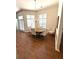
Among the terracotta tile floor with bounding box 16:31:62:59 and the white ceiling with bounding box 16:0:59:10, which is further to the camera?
the terracotta tile floor with bounding box 16:31:62:59

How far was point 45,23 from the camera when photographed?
72.1 inches

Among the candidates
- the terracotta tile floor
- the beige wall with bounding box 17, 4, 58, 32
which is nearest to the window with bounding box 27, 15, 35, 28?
the beige wall with bounding box 17, 4, 58, 32

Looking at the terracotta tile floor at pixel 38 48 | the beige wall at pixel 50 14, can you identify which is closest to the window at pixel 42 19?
the beige wall at pixel 50 14

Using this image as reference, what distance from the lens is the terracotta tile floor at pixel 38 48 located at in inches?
73.8

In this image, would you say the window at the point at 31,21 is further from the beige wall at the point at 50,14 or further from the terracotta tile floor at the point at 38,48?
the terracotta tile floor at the point at 38,48

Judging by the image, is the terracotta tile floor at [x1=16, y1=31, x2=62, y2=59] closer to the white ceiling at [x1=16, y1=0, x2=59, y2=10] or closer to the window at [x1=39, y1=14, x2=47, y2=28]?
the window at [x1=39, y1=14, x2=47, y2=28]

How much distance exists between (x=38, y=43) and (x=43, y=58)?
255 mm

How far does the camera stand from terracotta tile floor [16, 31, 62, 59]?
1875mm

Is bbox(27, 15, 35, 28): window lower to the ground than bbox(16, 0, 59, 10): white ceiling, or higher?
lower

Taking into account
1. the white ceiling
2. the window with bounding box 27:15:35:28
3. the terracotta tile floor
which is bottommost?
the terracotta tile floor

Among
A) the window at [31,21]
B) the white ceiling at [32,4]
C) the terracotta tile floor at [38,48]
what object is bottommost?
the terracotta tile floor at [38,48]
